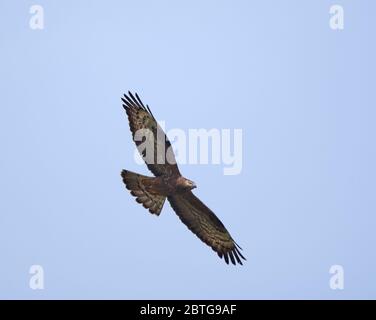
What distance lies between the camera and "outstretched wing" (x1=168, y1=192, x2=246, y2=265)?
14.6 m

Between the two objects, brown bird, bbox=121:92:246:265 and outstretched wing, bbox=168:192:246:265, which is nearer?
brown bird, bbox=121:92:246:265

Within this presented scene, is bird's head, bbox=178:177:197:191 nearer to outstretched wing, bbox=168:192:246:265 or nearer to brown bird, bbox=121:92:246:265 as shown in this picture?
brown bird, bbox=121:92:246:265

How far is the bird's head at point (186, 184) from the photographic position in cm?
1387

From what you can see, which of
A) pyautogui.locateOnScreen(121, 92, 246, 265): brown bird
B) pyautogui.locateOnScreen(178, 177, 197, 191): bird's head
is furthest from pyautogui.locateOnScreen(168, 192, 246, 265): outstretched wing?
pyautogui.locateOnScreen(178, 177, 197, 191): bird's head

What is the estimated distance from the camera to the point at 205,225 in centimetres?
1488

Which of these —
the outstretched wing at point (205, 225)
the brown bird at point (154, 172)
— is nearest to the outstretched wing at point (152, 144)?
the brown bird at point (154, 172)

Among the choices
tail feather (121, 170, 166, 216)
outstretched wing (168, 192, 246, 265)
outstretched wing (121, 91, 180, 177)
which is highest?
outstretched wing (121, 91, 180, 177)

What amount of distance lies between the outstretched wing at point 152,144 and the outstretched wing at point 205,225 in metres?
0.67

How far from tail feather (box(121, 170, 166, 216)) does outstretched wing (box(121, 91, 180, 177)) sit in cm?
23

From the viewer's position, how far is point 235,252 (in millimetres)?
15000
